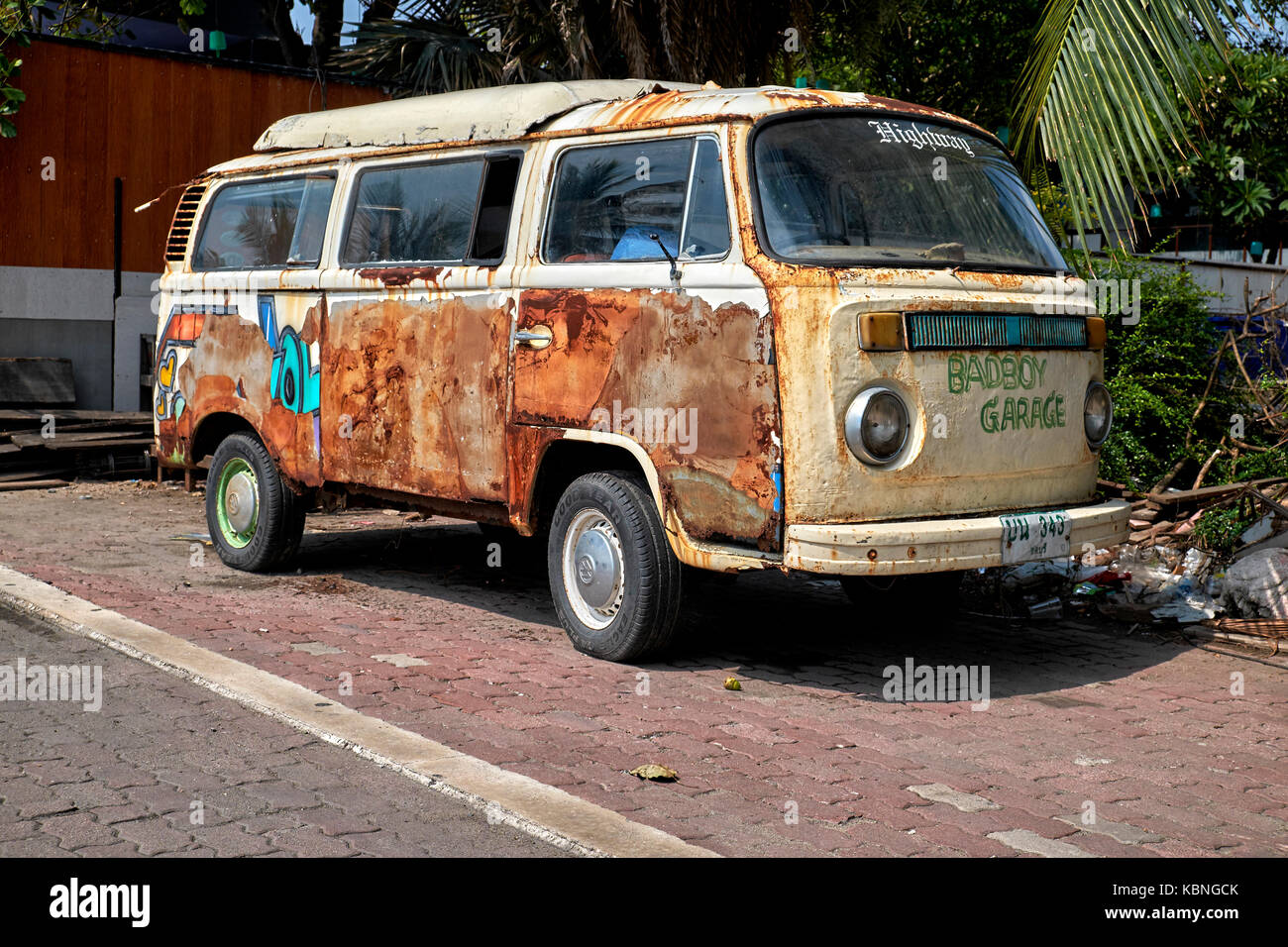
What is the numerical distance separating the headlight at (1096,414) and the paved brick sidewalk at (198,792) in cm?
356

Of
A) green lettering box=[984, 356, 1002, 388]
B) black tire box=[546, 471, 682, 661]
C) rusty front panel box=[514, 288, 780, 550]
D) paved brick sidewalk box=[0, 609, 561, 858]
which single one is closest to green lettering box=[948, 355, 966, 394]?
green lettering box=[984, 356, 1002, 388]

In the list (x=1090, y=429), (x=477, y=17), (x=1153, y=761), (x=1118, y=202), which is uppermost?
(x=477, y=17)

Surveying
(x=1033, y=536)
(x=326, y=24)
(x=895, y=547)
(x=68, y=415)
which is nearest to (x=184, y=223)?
(x=68, y=415)

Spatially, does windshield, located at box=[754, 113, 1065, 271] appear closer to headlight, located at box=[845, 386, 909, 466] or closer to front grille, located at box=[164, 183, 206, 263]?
headlight, located at box=[845, 386, 909, 466]

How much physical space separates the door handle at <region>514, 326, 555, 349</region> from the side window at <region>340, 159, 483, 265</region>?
65 cm

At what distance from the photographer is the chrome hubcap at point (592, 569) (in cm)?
636

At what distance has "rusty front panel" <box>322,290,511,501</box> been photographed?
6.85m

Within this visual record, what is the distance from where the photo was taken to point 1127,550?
28.0 ft

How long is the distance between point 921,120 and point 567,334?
1906 millimetres

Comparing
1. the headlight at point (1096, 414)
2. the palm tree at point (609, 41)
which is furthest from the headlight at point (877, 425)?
the palm tree at point (609, 41)

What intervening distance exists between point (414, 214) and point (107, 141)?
25.6 ft

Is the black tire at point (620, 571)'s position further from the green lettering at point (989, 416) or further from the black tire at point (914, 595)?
the green lettering at point (989, 416)
